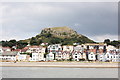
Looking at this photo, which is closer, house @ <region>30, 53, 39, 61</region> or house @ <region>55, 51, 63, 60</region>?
house @ <region>30, 53, 39, 61</region>

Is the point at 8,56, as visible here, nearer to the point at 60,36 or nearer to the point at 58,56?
the point at 58,56

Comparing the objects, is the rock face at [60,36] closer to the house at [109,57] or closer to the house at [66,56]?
the house at [66,56]

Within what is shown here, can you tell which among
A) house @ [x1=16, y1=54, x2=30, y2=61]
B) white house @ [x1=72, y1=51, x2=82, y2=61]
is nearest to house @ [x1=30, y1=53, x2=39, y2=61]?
house @ [x1=16, y1=54, x2=30, y2=61]

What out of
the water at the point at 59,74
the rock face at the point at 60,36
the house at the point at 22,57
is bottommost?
the water at the point at 59,74

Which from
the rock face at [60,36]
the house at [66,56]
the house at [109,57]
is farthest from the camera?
the rock face at [60,36]

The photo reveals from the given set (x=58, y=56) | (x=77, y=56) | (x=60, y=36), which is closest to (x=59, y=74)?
(x=77, y=56)

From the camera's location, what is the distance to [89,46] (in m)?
32.7

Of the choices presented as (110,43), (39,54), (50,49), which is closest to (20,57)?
(39,54)

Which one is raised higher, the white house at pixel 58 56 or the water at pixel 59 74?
the white house at pixel 58 56

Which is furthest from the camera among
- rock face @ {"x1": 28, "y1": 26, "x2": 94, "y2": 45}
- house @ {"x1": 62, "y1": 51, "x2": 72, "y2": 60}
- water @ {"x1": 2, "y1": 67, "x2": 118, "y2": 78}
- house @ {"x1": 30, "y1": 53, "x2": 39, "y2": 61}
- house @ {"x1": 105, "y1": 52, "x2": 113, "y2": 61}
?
rock face @ {"x1": 28, "y1": 26, "x2": 94, "y2": 45}

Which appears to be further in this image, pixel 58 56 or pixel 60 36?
pixel 60 36

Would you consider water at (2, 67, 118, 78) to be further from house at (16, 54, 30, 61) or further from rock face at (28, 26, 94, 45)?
rock face at (28, 26, 94, 45)

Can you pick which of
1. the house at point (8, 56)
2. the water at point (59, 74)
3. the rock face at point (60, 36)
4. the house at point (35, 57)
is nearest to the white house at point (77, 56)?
the house at point (35, 57)

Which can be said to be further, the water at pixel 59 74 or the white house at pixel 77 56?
the white house at pixel 77 56
